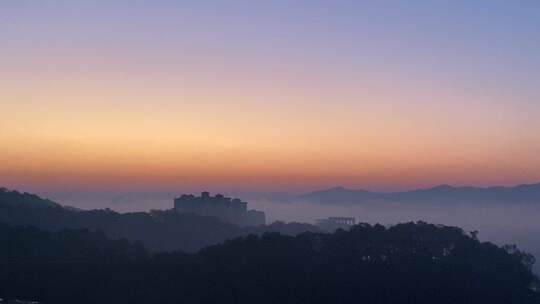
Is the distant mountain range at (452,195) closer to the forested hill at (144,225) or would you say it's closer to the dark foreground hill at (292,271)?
the forested hill at (144,225)

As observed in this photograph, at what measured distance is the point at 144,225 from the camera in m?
37.8

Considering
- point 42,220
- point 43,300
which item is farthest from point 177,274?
point 42,220

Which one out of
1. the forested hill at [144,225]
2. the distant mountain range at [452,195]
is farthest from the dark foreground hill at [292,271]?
the distant mountain range at [452,195]

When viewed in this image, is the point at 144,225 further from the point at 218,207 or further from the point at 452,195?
the point at 452,195

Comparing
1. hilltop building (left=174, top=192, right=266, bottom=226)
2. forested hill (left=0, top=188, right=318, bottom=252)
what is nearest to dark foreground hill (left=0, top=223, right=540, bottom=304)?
forested hill (left=0, top=188, right=318, bottom=252)

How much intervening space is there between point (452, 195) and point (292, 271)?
85324mm

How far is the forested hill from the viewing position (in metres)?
34.4

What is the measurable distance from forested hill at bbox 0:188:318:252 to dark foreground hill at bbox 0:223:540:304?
1184cm

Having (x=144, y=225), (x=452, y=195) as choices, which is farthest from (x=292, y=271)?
(x=452, y=195)

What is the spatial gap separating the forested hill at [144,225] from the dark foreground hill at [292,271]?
1184 cm

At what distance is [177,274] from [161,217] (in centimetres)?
2151

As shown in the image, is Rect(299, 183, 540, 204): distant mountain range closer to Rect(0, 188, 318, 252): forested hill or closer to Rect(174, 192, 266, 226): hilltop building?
Rect(174, 192, 266, 226): hilltop building

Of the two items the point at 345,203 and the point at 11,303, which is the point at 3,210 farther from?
the point at 345,203

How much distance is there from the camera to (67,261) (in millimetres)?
20531
